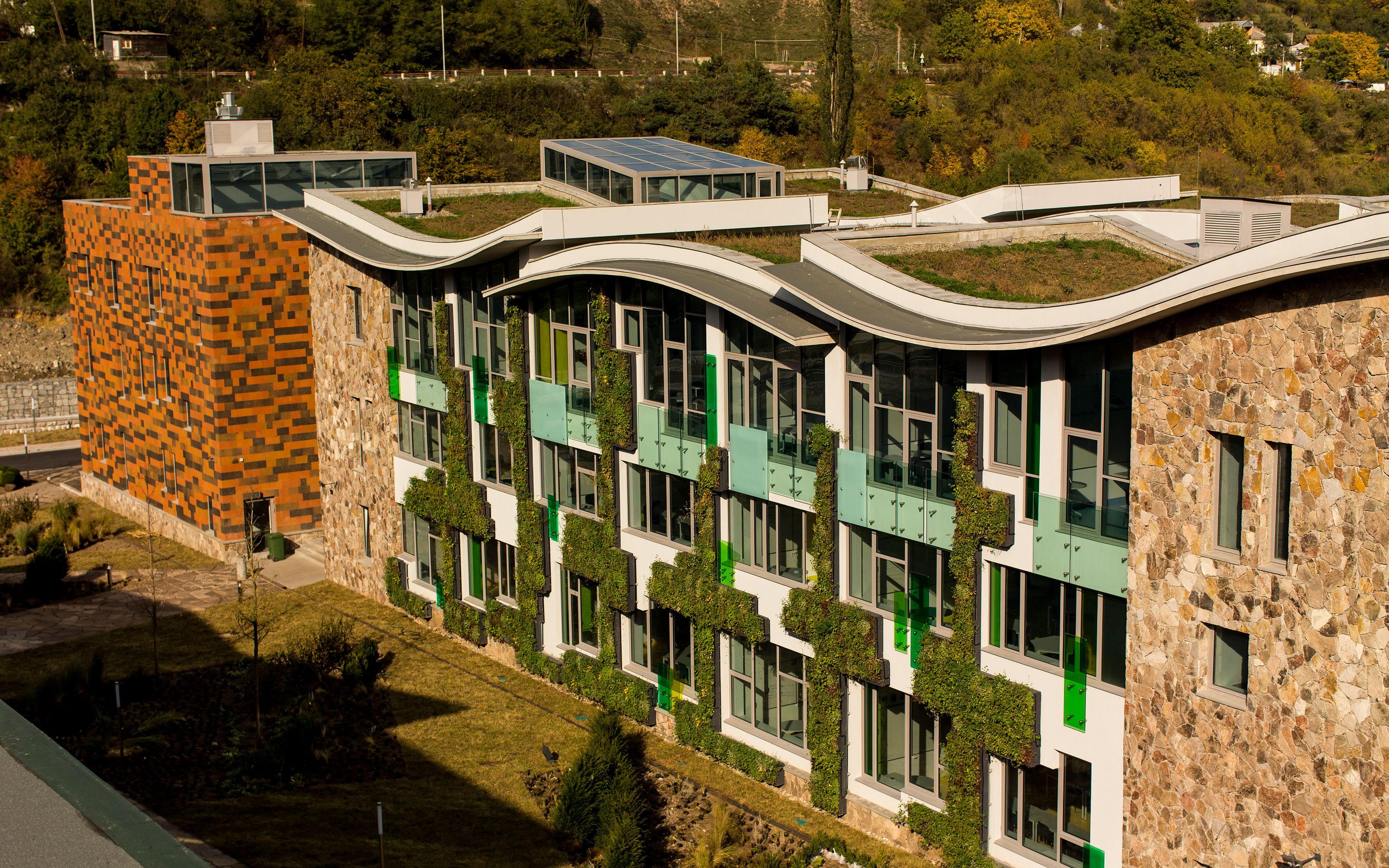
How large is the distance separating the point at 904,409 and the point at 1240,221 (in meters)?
6.16

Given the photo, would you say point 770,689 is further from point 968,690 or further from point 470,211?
point 470,211

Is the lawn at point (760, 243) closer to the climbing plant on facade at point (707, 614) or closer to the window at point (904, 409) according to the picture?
the window at point (904, 409)

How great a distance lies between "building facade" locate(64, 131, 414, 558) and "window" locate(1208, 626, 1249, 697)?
27.7 meters

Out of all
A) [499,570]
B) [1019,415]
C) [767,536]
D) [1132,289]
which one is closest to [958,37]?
[499,570]

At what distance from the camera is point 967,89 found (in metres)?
101

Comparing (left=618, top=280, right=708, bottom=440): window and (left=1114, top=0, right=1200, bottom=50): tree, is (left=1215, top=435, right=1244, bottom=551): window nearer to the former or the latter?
(left=618, top=280, right=708, bottom=440): window

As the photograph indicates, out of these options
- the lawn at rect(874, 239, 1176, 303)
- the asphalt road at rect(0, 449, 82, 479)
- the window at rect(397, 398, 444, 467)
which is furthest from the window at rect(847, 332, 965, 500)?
the asphalt road at rect(0, 449, 82, 479)

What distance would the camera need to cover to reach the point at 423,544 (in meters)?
34.1

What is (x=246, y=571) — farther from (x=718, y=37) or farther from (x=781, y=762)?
(x=718, y=37)

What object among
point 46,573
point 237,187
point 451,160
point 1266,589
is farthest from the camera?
point 451,160

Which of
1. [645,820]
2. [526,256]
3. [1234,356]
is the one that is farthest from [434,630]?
[1234,356]

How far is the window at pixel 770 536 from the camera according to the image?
23516mm

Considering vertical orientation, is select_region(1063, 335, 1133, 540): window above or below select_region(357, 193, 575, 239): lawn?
below

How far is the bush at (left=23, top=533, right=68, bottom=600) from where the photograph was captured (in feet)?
120
